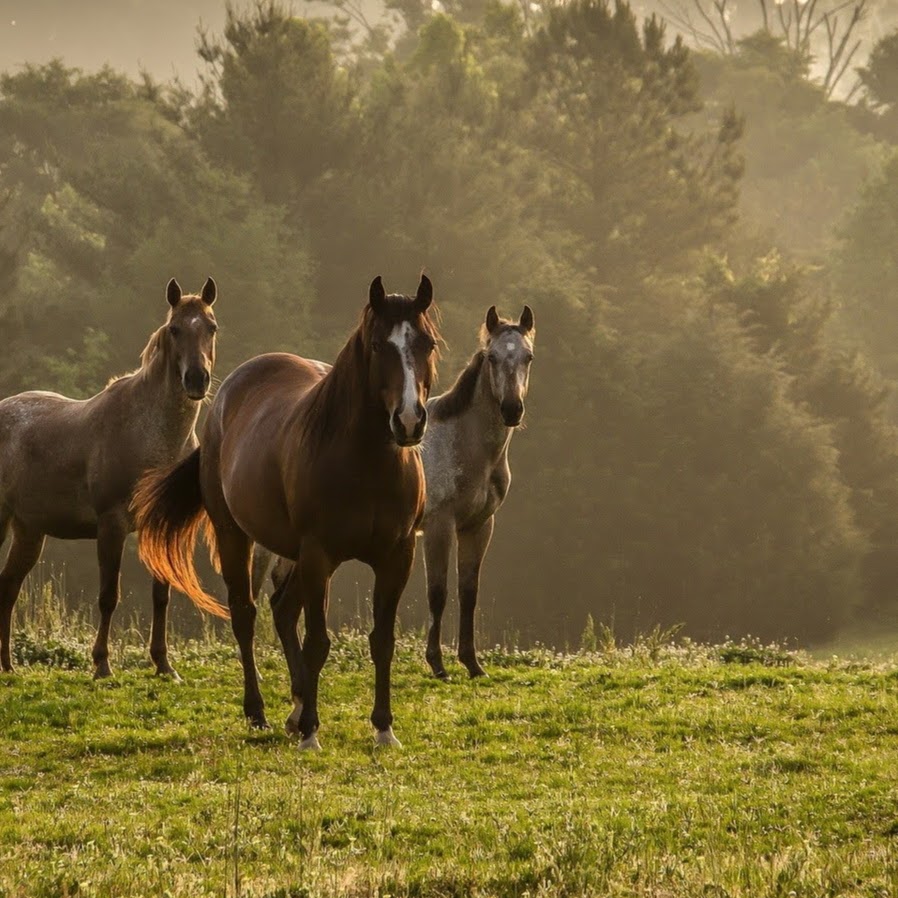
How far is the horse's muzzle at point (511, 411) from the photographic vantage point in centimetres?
1220

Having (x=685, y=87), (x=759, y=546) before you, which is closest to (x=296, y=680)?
(x=759, y=546)

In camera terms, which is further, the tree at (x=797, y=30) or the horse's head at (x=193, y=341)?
the tree at (x=797, y=30)

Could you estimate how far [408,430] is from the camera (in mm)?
8086

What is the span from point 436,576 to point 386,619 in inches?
161

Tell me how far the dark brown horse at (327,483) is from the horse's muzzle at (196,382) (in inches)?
44.3

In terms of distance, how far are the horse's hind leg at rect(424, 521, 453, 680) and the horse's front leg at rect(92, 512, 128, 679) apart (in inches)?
104

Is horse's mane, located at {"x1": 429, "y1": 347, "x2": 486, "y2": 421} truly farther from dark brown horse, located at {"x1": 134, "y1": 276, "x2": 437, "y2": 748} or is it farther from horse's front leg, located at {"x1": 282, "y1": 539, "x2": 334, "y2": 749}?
horse's front leg, located at {"x1": 282, "y1": 539, "x2": 334, "y2": 749}

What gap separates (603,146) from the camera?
49.5 meters

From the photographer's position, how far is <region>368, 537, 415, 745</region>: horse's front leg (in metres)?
A: 8.93

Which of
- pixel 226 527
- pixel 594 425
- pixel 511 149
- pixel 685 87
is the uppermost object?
pixel 685 87

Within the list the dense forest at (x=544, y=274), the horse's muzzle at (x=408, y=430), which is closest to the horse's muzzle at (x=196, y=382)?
the horse's muzzle at (x=408, y=430)

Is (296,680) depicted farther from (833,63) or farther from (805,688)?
(833,63)

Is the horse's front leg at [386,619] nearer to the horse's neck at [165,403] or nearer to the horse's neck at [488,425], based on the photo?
the horse's neck at [165,403]

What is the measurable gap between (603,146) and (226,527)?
41220mm
